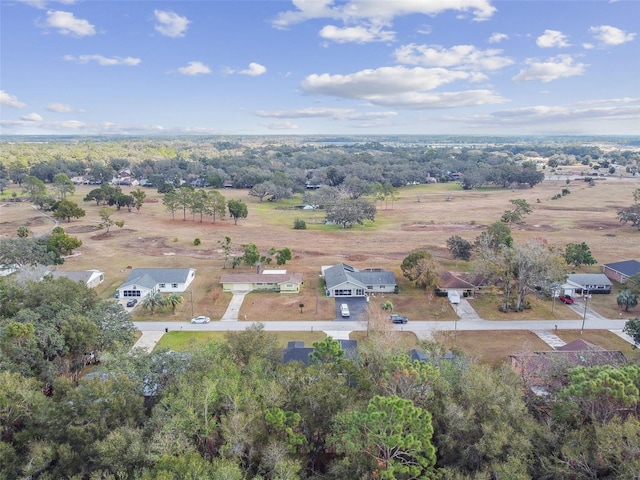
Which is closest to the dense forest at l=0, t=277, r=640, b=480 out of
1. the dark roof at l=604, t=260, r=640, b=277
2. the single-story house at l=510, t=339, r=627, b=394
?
the single-story house at l=510, t=339, r=627, b=394

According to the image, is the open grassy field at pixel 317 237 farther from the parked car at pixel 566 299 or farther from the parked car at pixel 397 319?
the parked car at pixel 397 319

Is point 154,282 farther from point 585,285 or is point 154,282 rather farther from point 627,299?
point 627,299

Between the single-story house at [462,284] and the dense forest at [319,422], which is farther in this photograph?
the single-story house at [462,284]

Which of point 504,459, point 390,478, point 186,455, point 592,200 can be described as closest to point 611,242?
point 592,200

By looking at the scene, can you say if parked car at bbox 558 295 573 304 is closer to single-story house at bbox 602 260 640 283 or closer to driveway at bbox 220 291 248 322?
single-story house at bbox 602 260 640 283

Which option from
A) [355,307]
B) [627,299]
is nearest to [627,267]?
[627,299]

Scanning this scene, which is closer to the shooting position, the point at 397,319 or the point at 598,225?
the point at 397,319

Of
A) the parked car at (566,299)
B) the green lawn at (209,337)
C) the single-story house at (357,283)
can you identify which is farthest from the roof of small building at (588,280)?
the green lawn at (209,337)
